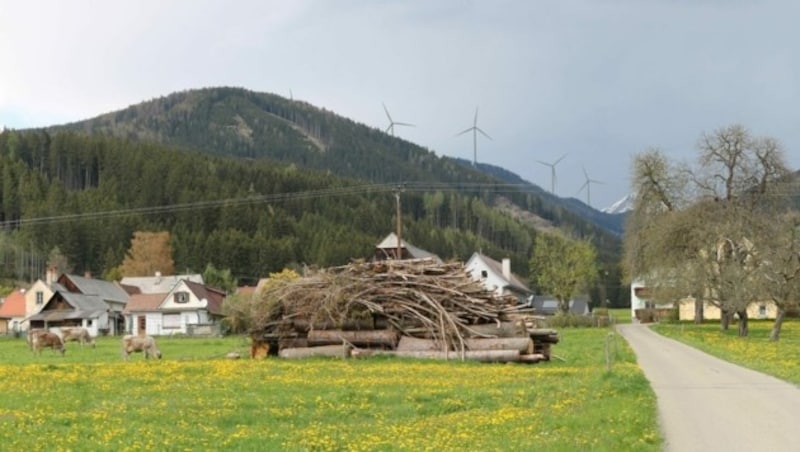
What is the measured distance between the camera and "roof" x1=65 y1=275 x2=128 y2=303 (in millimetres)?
107312

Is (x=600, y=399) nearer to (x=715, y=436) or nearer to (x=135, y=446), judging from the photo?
(x=715, y=436)

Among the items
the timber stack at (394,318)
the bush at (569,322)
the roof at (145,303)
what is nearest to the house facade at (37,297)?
the roof at (145,303)

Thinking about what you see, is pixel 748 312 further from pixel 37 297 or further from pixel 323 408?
pixel 323 408

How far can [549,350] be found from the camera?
129 ft

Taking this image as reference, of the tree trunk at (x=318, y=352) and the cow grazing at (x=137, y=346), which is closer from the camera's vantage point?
the tree trunk at (x=318, y=352)

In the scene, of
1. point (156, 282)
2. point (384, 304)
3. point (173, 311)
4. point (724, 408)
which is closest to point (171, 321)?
point (173, 311)

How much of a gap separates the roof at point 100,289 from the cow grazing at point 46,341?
63.6 m

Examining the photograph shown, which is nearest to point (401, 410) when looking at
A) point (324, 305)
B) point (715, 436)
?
point (715, 436)

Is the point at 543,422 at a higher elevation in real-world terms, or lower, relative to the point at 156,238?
lower

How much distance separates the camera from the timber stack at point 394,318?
124ft

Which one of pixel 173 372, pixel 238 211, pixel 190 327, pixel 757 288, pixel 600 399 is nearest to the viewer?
pixel 600 399

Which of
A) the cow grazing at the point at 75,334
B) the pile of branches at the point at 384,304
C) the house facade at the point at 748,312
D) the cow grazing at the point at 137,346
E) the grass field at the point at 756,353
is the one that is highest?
the pile of branches at the point at 384,304

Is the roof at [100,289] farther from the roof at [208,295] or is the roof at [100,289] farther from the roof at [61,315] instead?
the roof at [208,295]

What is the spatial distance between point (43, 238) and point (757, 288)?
145742mm
